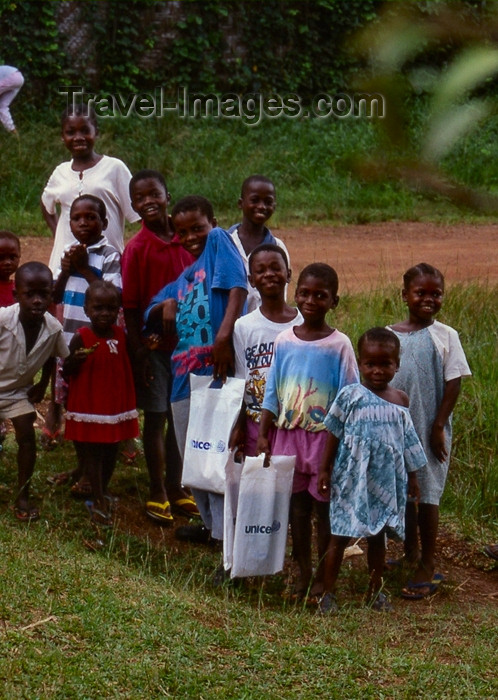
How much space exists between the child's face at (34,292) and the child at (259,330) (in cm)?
89

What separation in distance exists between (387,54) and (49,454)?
16.2 feet

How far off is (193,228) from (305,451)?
104 centimetres

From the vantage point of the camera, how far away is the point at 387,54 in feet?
3.66

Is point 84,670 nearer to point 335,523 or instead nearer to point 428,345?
point 335,523

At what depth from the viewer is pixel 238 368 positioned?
4461mm

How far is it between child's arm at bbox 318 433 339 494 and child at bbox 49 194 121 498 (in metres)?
1.35

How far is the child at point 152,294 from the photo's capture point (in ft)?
16.0

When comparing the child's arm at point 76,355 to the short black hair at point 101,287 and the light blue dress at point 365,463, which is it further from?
the light blue dress at point 365,463

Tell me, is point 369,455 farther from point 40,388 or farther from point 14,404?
point 14,404

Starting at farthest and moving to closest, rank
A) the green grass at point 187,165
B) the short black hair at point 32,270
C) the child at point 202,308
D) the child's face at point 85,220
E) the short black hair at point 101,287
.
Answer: the green grass at point 187,165
the child's face at point 85,220
the short black hair at point 101,287
the short black hair at point 32,270
the child at point 202,308

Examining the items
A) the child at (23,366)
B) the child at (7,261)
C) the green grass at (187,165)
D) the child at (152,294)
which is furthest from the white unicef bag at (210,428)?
the green grass at (187,165)

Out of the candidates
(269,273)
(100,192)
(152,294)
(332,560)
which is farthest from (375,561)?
(100,192)

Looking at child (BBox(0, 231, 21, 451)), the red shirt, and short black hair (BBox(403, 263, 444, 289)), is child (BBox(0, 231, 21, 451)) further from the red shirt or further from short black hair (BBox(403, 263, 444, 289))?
short black hair (BBox(403, 263, 444, 289))

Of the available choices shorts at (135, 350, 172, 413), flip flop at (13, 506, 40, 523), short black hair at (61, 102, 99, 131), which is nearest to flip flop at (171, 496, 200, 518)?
shorts at (135, 350, 172, 413)
